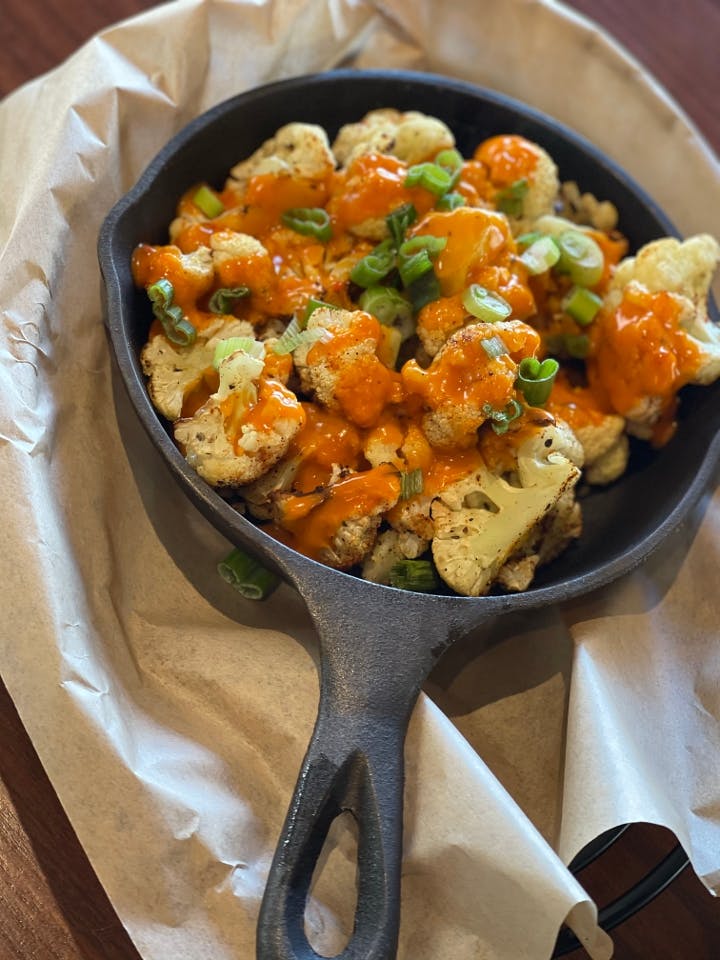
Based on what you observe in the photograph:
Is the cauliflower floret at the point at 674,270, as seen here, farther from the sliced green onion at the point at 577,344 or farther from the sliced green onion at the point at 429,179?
the sliced green onion at the point at 429,179

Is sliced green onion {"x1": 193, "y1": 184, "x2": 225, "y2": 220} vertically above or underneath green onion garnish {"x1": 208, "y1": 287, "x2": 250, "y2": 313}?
above

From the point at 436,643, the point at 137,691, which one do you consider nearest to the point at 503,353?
the point at 436,643

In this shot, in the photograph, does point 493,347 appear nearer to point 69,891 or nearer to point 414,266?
point 414,266

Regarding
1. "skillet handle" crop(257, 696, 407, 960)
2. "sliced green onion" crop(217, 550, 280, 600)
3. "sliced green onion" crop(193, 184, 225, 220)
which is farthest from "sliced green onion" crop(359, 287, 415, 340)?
"skillet handle" crop(257, 696, 407, 960)

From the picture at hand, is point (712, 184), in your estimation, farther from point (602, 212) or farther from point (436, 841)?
point (436, 841)

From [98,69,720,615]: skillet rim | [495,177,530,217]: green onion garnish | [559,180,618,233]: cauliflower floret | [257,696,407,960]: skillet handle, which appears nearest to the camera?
[257,696,407,960]: skillet handle

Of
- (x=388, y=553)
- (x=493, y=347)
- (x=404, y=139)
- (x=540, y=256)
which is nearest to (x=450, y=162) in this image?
(x=404, y=139)

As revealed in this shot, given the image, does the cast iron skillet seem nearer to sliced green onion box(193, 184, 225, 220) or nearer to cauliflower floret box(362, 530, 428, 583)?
sliced green onion box(193, 184, 225, 220)
